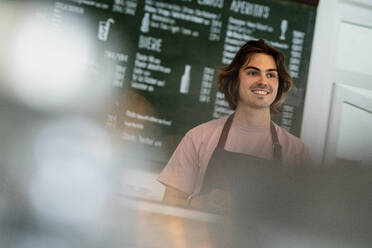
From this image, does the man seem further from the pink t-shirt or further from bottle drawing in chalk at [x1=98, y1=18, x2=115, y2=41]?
bottle drawing in chalk at [x1=98, y1=18, x2=115, y2=41]

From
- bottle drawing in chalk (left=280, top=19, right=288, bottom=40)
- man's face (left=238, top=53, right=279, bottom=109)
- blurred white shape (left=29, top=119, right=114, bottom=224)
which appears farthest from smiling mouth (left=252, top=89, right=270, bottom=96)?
blurred white shape (left=29, top=119, right=114, bottom=224)

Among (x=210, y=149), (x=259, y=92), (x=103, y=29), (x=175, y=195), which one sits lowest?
(x=175, y=195)

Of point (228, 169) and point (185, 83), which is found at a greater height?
point (185, 83)

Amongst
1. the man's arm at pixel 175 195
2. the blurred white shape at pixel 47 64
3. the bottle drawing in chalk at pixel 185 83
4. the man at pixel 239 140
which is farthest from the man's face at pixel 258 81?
the blurred white shape at pixel 47 64

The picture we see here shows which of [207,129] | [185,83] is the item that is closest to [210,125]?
[207,129]

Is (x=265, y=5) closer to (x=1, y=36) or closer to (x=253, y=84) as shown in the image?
(x=253, y=84)

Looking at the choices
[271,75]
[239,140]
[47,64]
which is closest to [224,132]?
[239,140]

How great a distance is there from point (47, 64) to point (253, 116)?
1.62 ft

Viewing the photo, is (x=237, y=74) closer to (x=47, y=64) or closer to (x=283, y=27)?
(x=283, y=27)

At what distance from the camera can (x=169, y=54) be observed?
3.29ft

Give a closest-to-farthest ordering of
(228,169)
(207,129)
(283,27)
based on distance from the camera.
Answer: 1. (228,169)
2. (207,129)
3. (283,27)

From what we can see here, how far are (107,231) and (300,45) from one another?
31.0 inches

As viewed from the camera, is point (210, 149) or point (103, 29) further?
point (103, 29)

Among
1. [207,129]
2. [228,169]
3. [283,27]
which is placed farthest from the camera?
[283,27]
